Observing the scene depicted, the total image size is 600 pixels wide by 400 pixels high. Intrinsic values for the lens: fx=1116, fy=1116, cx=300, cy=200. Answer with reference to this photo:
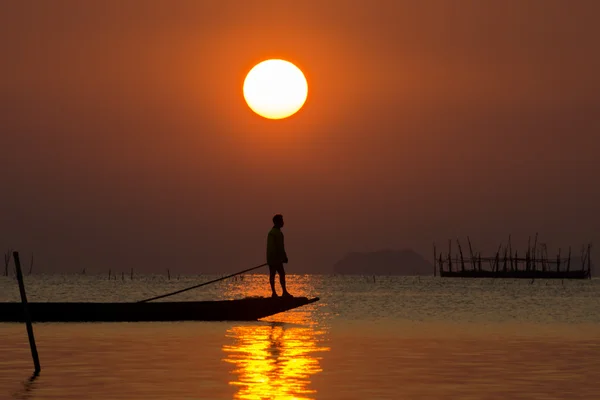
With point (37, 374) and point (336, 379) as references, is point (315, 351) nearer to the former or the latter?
point (336, 379)

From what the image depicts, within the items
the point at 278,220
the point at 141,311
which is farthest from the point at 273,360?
the point at 141,311

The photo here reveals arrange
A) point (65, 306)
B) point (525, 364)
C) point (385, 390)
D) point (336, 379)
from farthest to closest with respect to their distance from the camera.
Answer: point (65, 306) < point (525, 364) < point (336, 379) < point (385, 390)

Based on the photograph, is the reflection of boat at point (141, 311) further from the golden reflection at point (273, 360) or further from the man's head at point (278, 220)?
the man's head at point (278, 220)

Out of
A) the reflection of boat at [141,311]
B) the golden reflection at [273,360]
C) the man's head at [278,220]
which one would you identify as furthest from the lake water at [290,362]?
the man's head at [278,220]

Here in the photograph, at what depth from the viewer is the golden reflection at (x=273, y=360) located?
18.7m

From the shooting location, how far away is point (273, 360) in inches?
934

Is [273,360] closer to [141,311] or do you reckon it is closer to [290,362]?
[290,362]

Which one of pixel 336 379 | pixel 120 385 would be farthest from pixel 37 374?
pixel 336 379

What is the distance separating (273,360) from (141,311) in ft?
46.6

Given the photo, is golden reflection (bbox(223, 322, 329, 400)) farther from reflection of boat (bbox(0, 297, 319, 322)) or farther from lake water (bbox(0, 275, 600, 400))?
reflection of boat (bbox(0, 297, 319, 322))

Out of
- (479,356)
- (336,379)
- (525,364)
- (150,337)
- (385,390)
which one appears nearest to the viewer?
(385,390)

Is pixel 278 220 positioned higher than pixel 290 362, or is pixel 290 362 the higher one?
pixel 278 220

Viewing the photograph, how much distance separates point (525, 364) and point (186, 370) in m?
7.53

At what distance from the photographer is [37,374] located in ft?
69.4
